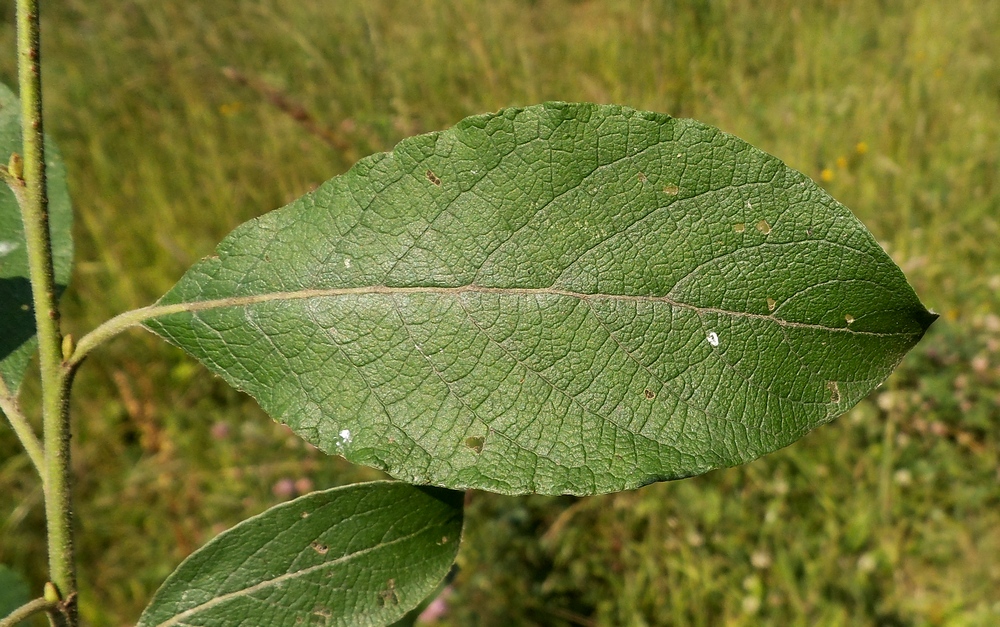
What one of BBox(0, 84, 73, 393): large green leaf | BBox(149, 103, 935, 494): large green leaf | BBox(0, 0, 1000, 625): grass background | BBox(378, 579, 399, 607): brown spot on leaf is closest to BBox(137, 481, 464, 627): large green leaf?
BBox(378, 579, 399, 607): brown spot on leaf

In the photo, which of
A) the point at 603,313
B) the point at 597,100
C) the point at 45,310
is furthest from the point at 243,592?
the point at 597,100

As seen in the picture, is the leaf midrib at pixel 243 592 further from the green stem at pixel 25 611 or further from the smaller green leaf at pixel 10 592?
the smaller green leaf at pixel 10 592

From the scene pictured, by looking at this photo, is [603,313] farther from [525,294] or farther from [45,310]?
[45,310]

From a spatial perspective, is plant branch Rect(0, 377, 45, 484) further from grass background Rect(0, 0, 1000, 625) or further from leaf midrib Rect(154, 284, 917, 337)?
grass background Rect(0, 0, 1000, 625)

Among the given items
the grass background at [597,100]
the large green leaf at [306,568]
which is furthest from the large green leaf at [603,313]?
the grass background at [597,100]

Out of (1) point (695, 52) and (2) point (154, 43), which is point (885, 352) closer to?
(1) point (695, 52)
